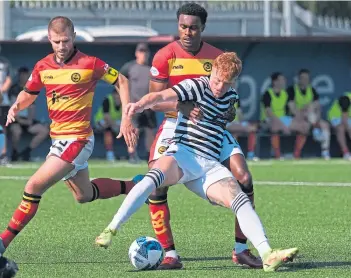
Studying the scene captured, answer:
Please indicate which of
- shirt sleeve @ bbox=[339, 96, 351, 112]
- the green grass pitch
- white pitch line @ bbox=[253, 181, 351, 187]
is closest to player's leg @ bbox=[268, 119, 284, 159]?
shirt sleeve @ bbox=[339, 96, 351, 112]

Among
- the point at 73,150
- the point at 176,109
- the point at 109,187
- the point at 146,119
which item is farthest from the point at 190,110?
the point at 146,119

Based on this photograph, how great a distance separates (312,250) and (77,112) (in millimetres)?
2470

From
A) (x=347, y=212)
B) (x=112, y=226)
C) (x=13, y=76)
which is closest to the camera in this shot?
(x=112, y=226)

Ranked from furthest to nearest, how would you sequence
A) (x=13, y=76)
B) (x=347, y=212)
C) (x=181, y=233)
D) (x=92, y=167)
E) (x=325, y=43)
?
1. (x=325, y=43)
2. (x=13, y=76)
3. (x=92, y=167)
4. (x=347, y=212)
5. (x=181, y=233)

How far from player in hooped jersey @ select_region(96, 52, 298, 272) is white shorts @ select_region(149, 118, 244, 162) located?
0.44 feet

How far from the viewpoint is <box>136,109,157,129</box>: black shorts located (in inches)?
899

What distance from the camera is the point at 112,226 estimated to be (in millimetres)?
9320

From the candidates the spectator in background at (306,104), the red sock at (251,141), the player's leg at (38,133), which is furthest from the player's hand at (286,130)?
the player's leg at (38,133)

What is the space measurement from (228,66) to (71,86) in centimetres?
171

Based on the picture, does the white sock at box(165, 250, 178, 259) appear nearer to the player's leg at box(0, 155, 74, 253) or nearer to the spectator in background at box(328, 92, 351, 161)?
the player's leg at box(0, 155, 74, 253)

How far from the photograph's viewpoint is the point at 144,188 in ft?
31.3

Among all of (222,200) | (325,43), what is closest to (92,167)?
(325,43)

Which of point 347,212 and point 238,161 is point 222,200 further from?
point 347,212

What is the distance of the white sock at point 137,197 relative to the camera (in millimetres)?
9383
